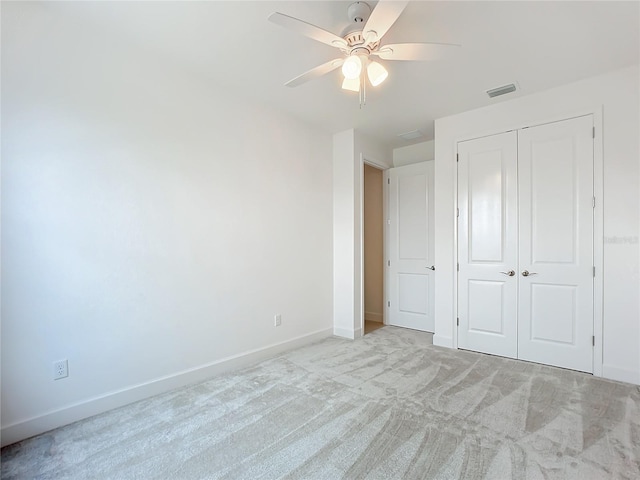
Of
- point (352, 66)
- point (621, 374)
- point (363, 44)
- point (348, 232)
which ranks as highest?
point (363, 44)

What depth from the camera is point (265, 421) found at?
2111 mm

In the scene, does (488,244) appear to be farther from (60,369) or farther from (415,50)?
(60,369)

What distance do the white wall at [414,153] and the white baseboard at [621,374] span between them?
3.02m

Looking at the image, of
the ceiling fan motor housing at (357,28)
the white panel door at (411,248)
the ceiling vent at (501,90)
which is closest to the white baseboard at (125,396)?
the white panel door at (411,248)

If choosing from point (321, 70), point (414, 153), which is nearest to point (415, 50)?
point (321, 70)

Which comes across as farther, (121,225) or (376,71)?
(121,225)

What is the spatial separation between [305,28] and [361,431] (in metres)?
2.37

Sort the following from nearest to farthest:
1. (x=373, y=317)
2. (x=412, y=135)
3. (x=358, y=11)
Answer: (x=358, y=11) → (x=412, y=135) → (x=373, y=317)

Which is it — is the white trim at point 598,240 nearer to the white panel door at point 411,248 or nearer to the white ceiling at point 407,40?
the white ceiling at point 407,40

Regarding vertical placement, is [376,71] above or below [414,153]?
below

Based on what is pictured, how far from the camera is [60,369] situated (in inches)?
81.6

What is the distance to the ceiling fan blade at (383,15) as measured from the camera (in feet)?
5.00

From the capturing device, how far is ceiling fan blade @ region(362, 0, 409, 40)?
152 centimetres

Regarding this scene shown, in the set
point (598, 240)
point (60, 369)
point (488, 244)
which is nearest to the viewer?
point (60, 369)
